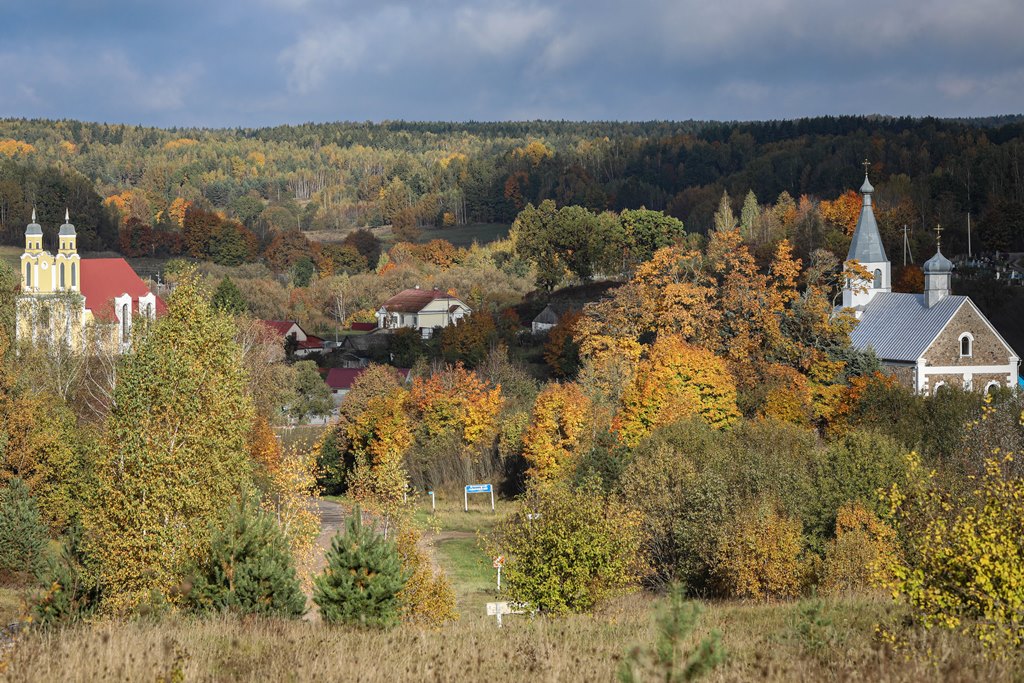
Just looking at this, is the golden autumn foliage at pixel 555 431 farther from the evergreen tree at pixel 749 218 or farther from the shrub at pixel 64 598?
the evergreen tree at pixel 749 218

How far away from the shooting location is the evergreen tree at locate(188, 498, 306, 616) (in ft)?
55.3

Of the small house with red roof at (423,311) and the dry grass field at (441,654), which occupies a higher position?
the small house with red roof at (423,311)

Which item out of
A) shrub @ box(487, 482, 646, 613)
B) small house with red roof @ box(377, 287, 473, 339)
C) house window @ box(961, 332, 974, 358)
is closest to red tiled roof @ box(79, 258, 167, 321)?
small house with red roof @ box(377, 287, 473, 339)

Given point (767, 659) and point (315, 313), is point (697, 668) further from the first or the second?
point (315, 313)

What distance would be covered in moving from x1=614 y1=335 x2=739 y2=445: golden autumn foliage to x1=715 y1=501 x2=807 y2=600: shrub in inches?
687

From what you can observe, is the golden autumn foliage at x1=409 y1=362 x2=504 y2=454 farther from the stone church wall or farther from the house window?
the house window

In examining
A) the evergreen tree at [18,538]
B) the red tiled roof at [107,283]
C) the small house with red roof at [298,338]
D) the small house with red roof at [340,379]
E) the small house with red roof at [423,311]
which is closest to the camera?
the evergreen tree at [18,538]

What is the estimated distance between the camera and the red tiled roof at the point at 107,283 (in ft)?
276

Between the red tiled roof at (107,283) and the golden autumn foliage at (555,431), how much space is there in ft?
141

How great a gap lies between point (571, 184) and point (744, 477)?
6310 inches

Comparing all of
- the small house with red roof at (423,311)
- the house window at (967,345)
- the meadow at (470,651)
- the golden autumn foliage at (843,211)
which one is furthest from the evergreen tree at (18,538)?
the golden autumn foliage at (843,211)

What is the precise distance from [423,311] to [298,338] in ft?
35.6

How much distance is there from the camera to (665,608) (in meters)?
9.03

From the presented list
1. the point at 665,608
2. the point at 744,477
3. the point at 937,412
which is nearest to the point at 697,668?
the point at 665,608
